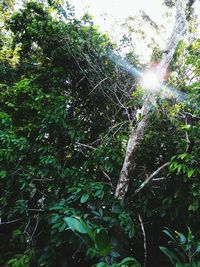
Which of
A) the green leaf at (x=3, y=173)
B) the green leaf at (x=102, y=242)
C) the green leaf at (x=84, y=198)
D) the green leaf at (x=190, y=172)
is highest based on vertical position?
the green leaf at (x=190, y=172)

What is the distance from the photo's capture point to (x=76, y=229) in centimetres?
114

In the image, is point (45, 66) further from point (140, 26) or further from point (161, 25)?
point (161, 25)

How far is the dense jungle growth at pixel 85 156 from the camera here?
9.10 feet

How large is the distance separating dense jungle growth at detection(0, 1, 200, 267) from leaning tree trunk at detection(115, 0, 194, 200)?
0.14 metres

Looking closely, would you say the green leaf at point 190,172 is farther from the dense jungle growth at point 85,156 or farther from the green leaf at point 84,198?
the green leaf at point 84,198

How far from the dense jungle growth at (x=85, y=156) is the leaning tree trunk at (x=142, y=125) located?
0.14 m

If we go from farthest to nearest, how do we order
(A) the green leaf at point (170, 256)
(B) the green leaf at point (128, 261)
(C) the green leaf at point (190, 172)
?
(C) the green leaf at point (190, 172) → (A) the green leaf at point (170, 256) → (B) the green leaf at point (128, 261)

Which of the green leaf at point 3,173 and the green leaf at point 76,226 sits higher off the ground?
the green leaf at point 76,226

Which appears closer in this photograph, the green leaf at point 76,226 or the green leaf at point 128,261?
the green leaf at point 76,226

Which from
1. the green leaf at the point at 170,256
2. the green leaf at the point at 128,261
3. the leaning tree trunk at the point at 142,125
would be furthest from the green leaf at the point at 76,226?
the leaning tree trunk at the point at 142,125

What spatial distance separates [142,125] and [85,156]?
1.29 metres

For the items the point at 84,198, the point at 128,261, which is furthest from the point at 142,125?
the point at 128,261

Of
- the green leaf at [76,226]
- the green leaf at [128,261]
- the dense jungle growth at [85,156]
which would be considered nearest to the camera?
the green leaf at [76,226]

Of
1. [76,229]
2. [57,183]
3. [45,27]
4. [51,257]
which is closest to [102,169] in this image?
[57,183]
